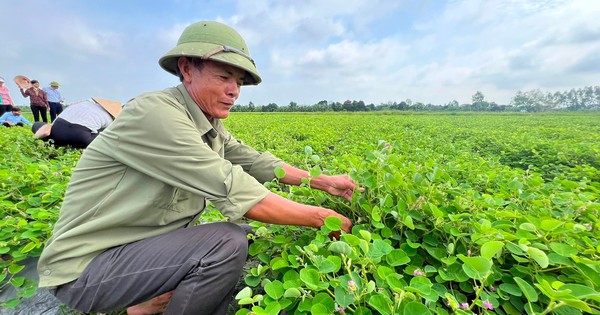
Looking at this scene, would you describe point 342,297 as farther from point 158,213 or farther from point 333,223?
point 158,213

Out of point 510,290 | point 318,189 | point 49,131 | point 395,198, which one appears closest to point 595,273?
point 510,290

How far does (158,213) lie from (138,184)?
183 millimetres

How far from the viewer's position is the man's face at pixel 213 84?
5.37 feet

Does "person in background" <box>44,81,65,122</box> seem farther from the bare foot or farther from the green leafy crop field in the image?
the bare foot

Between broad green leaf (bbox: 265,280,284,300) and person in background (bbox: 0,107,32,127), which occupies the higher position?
person in background (bbox: 0,107,32,127)

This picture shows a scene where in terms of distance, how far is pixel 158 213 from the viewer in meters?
1.58

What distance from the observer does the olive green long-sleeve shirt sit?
138 centimetres

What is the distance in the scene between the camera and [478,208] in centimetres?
140

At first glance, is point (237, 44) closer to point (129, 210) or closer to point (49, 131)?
point (129, 210)

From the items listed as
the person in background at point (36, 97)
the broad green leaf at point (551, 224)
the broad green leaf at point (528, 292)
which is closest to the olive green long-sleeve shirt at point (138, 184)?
the broad green leaf at point (528, 292)

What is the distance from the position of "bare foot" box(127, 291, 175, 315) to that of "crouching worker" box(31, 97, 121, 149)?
3.44 meters

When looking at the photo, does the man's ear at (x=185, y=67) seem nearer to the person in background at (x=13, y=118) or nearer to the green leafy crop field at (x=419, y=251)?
the green leafy crop field at (x=419, y=251)

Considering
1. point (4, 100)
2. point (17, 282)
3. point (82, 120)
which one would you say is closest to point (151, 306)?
point (17, 282)

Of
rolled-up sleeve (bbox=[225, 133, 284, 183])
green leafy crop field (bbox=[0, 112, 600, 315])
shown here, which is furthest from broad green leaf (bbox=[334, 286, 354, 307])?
rolled-up sleeve (bbox=[225, 133, 284, 183])
